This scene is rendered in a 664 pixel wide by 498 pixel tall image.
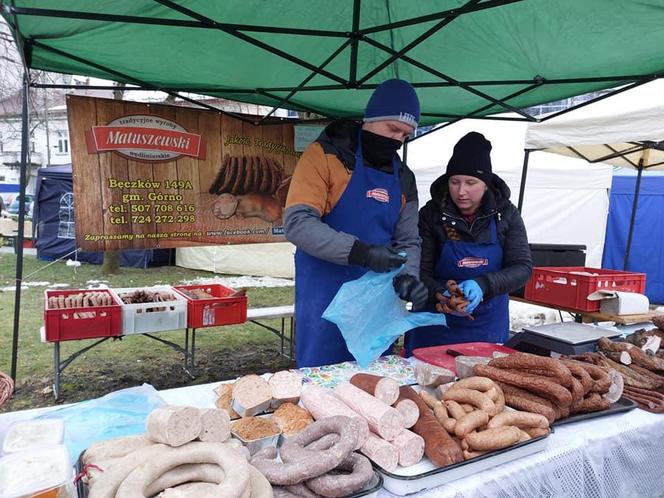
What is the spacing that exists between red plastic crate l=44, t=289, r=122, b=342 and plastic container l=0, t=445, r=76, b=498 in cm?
350

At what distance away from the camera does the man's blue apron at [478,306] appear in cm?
313

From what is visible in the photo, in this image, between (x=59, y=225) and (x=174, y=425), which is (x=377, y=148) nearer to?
(x=174, y=425)

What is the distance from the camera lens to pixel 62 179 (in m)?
13.1

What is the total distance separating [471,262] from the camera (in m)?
3.13

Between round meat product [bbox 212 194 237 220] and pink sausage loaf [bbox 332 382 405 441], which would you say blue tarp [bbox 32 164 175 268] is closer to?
round meat product [bbox 212 194 237 220]

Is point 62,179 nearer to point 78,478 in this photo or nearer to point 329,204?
point 329,204

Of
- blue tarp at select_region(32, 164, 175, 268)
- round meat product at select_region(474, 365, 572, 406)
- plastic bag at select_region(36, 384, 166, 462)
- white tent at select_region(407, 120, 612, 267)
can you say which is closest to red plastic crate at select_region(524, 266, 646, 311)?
round meat product at select_region(474, 365, 572, 406)

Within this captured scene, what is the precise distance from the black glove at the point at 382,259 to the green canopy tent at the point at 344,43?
119 cm

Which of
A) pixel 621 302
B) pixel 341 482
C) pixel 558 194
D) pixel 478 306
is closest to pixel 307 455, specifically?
pixel 341 482

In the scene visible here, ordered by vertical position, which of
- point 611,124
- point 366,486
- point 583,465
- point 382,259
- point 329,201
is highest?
point 611,124

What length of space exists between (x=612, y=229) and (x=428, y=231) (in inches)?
379

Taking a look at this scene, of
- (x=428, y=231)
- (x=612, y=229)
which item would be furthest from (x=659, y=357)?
(x=612, y=229)

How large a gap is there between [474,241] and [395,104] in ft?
3.52

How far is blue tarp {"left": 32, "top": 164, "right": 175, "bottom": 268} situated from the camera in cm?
1302
